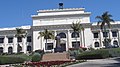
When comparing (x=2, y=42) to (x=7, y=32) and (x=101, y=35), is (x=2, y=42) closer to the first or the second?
(x=7, y=32)

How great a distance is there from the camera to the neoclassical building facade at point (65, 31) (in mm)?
85062

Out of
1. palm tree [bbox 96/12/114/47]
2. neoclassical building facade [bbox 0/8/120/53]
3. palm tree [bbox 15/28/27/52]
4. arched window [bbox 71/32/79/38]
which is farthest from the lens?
arched window [bbox 71/32/79/38]

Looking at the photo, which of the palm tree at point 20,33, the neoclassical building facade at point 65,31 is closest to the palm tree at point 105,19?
the neoclassical building facade at point 65,31

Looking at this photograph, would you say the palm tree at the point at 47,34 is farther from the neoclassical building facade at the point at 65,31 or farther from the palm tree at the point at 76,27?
the palm tree at the point at 76,27

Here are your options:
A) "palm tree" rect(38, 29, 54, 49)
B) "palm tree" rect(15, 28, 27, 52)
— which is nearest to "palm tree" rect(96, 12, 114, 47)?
"palm tree" rect(38, 29, 54, 49)

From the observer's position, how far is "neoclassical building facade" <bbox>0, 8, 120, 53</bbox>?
279ft

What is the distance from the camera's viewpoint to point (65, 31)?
281ft

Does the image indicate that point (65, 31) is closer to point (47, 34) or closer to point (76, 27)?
point (76, 27)

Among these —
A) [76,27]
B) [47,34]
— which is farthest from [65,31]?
[47,34]

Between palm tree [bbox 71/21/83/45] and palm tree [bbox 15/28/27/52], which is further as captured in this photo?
palm tree [bbox 15/28/27/52]

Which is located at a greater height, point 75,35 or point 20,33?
point 20,33

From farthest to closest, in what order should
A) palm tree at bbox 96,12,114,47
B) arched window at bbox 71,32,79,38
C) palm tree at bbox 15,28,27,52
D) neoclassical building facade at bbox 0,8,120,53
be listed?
arched window at bbox 71,32,79,38 < neoclassical building facade at bbox 0,8,120,53 < palm tree at bbox 15,28,27,52 < palm tree at bbox 96,12,114,47

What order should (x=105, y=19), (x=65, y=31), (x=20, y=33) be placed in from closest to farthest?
(x=105, y=19), (x=20, y=33), (x=65, y=31)

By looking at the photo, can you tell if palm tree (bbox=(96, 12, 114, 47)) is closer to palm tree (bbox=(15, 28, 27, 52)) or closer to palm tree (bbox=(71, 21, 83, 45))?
palm tree (bbox=(71, 21, 83, 45))
